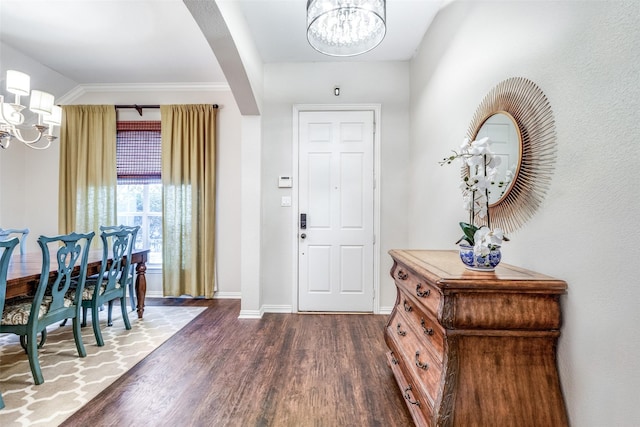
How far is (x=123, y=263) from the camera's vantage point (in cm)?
291

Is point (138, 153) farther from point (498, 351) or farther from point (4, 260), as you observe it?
point (498, 351)

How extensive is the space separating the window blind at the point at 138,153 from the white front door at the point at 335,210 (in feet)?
7.23

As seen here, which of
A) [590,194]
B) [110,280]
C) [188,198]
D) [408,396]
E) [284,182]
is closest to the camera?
[590,194]

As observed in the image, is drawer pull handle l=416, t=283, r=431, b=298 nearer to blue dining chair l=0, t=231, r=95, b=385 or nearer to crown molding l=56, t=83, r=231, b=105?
blue dining chair l=0, t=231, r=95, b=385

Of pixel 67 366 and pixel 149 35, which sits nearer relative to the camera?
pixel 67 366

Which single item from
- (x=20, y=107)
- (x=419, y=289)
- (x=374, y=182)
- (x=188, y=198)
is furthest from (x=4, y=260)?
(x=374, y=182)

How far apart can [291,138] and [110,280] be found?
7.70ft

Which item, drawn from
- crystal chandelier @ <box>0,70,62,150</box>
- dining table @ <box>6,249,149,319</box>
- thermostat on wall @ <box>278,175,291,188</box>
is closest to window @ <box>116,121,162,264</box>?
dining table @ <box>6,249,149,319</box>

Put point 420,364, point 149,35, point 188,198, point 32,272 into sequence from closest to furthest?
point 420,364 < point 32,272 < point 149,35 < point 188,198

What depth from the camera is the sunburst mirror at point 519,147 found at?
48.9 inches

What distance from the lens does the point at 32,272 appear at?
204 cm

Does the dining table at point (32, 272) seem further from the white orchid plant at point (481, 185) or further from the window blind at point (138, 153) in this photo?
the white orchid plant at point (481, 185)

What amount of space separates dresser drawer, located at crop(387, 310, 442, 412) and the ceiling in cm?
256

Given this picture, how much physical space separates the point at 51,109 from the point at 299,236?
2720 mm
